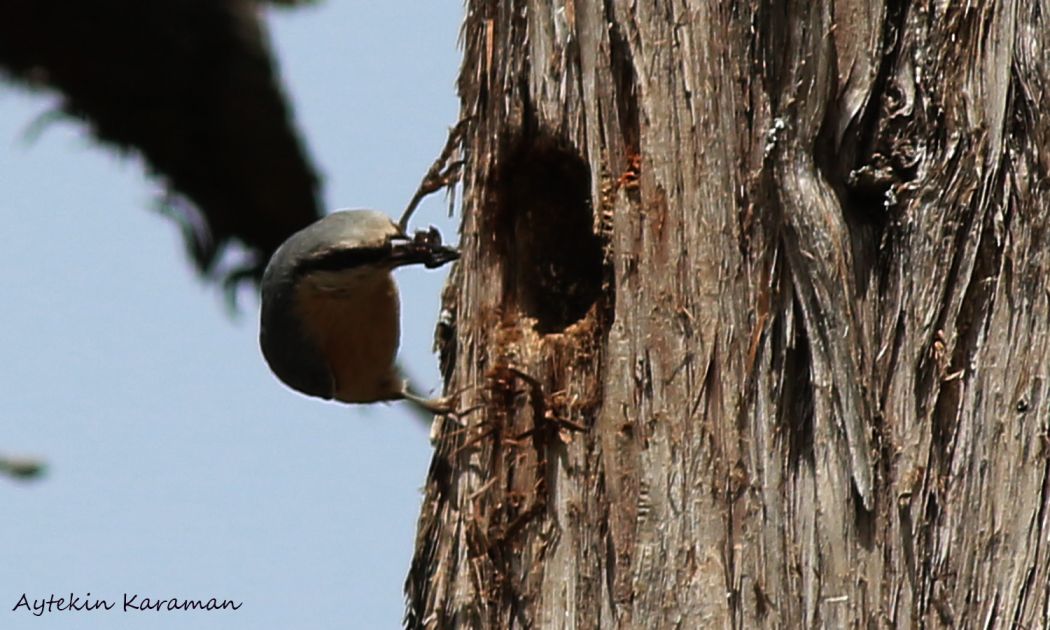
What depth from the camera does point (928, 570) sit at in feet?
8.89

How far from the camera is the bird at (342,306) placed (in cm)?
391

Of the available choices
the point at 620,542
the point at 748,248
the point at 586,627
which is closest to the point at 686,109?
the point at 748,248

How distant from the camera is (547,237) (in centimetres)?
358

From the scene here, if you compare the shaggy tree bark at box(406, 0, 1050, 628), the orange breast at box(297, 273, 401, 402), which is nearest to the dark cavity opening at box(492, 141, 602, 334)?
the shaggy tree bark at box(406, 0, 1050, 628)

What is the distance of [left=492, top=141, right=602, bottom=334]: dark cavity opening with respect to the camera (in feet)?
11.4

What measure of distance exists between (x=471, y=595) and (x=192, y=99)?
1540 mm

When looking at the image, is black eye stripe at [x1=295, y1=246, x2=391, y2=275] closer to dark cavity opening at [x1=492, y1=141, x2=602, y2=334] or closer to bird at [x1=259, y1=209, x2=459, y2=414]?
bird at [x1=259, y1=209, x2=459, y2=414]

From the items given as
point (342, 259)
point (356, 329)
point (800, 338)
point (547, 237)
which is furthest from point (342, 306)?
point (800, 338)

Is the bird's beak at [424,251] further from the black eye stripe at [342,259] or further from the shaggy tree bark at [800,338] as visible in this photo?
the shaggy tree bark at [800,338]

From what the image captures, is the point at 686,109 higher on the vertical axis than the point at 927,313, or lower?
higher

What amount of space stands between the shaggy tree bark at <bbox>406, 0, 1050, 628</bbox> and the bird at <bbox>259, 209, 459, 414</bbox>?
702 mm

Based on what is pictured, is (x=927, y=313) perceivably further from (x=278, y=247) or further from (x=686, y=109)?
(x=278, y=247)

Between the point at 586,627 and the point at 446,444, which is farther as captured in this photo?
the point at 446,444

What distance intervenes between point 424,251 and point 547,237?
387 mm
